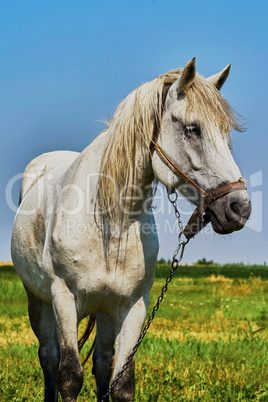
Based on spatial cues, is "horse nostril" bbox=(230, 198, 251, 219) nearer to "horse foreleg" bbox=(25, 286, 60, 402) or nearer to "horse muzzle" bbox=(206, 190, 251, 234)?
"horse muzzle" bbox=(206, 190, 251, 234)

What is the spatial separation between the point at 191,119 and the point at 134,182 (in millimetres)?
623

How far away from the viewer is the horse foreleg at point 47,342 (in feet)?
15.5

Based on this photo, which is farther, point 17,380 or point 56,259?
point 17,380

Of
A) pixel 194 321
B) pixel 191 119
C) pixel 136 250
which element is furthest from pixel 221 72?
pixel 194 321

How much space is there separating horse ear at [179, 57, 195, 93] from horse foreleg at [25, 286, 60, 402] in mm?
2733

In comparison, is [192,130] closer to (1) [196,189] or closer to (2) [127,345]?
(1) [196,189]

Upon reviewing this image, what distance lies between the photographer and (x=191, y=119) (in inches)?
122

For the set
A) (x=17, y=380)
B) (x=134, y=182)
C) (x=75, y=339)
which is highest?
(x=134, y=182)

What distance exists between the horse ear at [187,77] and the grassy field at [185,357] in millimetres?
1230

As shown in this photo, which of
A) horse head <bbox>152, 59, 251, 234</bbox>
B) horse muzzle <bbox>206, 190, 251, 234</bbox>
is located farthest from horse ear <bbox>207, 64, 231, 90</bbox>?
horse muzzle <bbox>206, 190, 251, 234</bbox>

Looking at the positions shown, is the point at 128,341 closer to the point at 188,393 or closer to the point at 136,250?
the point at 136,250

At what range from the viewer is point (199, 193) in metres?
3.10

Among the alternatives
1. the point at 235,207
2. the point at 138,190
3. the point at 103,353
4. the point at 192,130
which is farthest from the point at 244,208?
the point at 103,353

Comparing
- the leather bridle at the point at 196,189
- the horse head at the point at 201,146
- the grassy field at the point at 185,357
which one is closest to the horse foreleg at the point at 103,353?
the grassy field at the point at 185,357
